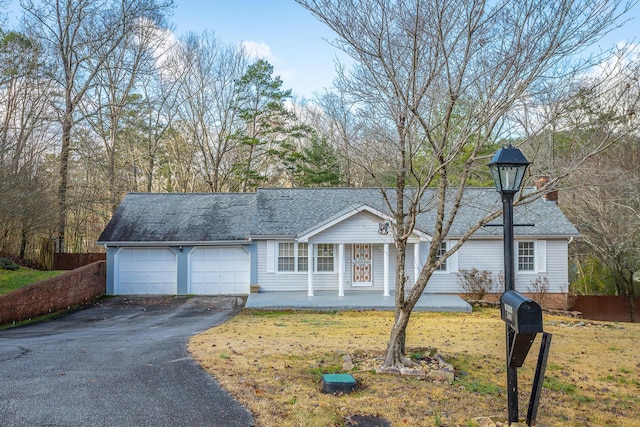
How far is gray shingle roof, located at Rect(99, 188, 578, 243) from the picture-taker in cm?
2027

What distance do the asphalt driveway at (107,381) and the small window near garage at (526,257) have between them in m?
13.1

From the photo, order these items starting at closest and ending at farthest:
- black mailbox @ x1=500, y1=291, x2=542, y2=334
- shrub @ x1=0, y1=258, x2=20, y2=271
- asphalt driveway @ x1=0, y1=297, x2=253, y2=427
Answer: black mailbox @ x1=500, y1=291, x2=542, y2=334
asphalt driveway @ x1=0, y1=297, x2=253, y2=427
shrub @ x1=0, y1=258, x2=20, y2=271

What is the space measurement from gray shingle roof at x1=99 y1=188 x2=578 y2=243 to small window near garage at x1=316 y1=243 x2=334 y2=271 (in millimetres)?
1051

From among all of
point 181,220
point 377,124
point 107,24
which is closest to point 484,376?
point 377,124

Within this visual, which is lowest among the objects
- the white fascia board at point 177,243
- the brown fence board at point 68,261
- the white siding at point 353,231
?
the brown fence board at point 68,261

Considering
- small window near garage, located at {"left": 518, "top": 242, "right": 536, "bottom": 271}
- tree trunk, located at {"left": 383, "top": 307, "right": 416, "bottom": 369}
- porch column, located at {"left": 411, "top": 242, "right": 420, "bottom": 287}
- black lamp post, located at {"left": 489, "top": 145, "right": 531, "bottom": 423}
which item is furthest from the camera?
small window near garage, located at {"left": 518, "top": 242, "right": 536, "bottom": 271}

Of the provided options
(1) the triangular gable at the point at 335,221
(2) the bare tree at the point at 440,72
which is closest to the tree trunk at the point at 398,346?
(2) the bare tree at the point at 440,72

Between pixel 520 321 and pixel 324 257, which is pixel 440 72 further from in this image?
pixel 324 257

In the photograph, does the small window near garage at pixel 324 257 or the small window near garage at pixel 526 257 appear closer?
the small window near garage at pixel 526 257

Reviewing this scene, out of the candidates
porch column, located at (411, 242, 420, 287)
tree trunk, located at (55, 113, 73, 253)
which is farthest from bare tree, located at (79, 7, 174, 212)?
porch column, located at (411, 242, 420, 287)

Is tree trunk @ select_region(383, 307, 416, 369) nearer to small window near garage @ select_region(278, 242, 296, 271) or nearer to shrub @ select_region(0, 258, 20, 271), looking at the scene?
small window near garage @ select_region(278, 242, 296, 271)

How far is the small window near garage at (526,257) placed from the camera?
20.2m

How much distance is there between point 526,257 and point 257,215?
11.0 metres

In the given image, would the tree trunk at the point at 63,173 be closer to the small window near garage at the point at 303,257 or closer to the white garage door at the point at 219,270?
the white garage door at the point at 219,270
